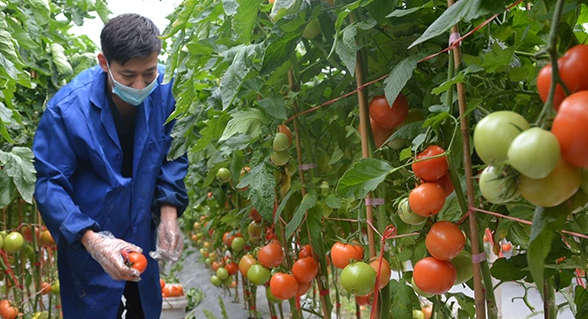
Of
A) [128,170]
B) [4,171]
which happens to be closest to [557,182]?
[4,171]

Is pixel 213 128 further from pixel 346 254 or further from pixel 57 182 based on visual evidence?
pixel 57 182

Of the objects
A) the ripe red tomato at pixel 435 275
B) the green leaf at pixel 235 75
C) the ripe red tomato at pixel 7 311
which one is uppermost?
the green leaf at pixel 235 75

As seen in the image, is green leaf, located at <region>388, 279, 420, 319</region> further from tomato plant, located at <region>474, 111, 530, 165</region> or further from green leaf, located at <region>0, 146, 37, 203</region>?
green leaf, located at <region>0, 146, 37, 203</region>

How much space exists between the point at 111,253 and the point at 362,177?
3.52 feet

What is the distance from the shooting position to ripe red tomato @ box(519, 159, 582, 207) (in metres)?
0.45

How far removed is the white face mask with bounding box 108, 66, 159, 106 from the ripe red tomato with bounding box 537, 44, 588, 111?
1.62 m

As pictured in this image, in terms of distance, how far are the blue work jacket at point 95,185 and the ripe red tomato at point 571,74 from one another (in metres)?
1.53

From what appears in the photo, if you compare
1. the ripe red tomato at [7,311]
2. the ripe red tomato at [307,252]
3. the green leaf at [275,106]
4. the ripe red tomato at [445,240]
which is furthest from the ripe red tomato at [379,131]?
the ripe red tomato at [7,311]

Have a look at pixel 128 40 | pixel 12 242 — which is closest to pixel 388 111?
pixel 128 40

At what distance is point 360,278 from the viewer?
92 cm

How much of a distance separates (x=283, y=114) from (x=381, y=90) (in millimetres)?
246

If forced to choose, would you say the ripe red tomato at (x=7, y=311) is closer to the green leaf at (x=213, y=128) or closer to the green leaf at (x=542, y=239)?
the green leaf at (x=213, y=128)

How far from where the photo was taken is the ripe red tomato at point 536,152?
0.41 metres

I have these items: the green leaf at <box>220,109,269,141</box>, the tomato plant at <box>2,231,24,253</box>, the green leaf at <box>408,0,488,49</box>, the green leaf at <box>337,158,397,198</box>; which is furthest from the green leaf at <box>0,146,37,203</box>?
the green leaf at <box>408,0,488,49</box>
